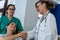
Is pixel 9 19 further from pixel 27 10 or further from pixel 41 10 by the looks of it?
pixel 41 10

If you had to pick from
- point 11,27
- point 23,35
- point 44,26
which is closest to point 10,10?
point 11,27

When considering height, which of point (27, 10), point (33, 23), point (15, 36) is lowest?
point (15, 36)

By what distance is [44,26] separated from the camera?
1.76 metres

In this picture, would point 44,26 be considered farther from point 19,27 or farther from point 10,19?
point 10,19

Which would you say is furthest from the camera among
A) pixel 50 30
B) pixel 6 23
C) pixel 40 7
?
pixel 6 23

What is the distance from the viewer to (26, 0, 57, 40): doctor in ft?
5.60

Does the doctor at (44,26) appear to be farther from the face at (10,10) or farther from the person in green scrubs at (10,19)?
the face at (10,10)

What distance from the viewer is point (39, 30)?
5.95 ft

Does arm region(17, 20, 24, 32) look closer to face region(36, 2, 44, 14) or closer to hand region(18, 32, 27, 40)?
hand region(18, 32, 27, 40)

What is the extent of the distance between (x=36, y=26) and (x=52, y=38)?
295 millimetres

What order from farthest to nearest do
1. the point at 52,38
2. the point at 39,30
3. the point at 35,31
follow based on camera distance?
1. the point at 35,31
2. the point at 39,30
3. the point at 52,38

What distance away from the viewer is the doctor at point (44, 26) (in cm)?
171

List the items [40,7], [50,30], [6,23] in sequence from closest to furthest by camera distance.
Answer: [50,30], [40,7], [6,23]

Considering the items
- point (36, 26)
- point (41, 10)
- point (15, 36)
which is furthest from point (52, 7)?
point (15, 36)
